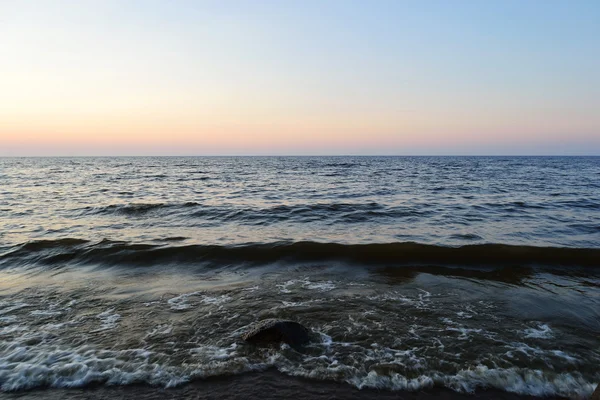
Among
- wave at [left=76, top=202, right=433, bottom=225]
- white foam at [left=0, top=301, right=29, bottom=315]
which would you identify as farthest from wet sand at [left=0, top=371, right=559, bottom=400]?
wave at [left=76, top=202, right=433, bottom=225]

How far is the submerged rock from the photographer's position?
17.5ft

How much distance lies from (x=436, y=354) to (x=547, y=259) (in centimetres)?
707

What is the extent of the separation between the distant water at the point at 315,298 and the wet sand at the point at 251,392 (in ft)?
0.46

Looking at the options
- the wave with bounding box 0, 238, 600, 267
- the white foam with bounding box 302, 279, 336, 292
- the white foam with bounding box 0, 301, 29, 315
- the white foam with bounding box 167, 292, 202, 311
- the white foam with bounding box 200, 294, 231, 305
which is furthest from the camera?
the wave with bounding box 0, 238, 600, 267

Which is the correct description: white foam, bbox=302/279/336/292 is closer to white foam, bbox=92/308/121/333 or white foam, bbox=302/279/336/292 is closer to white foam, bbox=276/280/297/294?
white foam, bbox=276/280/297/294

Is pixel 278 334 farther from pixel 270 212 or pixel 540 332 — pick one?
pixel 270 212

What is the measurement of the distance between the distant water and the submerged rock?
18cm

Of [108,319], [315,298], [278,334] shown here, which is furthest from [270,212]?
[278,334]

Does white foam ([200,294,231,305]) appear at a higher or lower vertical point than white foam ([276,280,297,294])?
higher

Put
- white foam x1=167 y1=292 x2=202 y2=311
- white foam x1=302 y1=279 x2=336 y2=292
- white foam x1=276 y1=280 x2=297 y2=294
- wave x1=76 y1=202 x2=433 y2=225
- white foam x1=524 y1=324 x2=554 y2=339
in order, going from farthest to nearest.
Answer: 1. wave x1=76 y1=202 x2=433 y2=225
2. white foam x1=302 y1=279 x2=336 y2=292
3. white foam x1=276 y1=280 x2=297 y2=294
4. white foam x1=167 y1=292 x2=202 y2=311
5. white foam x1=524 y1=324 x2=554 y2=339

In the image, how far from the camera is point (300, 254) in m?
10.8

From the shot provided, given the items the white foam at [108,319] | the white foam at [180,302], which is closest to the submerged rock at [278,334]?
the white foam at [180,302]

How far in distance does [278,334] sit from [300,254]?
18.0 ft

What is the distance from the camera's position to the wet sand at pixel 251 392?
417 centimetres
